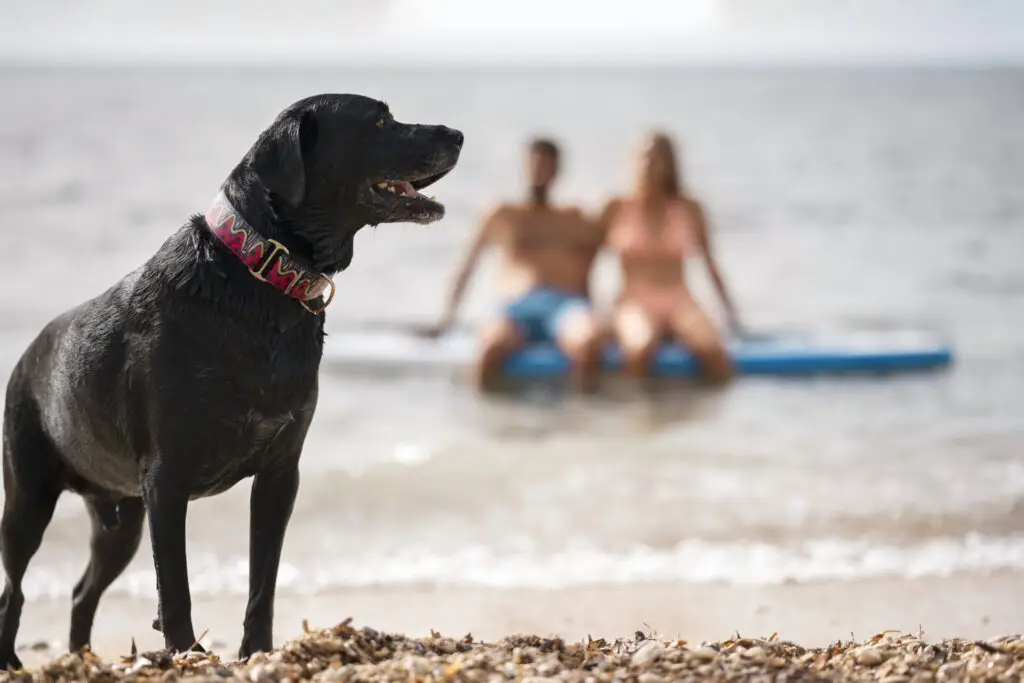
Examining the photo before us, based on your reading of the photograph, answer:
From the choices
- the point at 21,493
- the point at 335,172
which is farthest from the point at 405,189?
the point at 21,493

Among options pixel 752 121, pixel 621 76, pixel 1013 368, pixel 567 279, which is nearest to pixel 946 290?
pixel 1013 368

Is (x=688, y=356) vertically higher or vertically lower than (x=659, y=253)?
lower

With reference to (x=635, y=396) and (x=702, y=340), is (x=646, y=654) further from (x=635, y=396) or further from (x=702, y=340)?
(x=702, y=340)

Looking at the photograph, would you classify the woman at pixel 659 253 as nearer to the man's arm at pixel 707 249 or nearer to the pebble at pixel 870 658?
the man's arm at pixel 707 249

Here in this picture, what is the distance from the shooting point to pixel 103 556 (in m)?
3.30

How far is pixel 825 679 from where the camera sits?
7.88ft

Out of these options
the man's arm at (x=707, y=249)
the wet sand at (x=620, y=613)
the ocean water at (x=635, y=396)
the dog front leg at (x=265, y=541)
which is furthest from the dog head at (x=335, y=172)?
the man's arm at (x=707, y=249)

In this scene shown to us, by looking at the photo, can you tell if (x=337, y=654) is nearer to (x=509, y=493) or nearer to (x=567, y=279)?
(x=509, y=493)

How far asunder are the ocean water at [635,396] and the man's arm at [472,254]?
1.82 ft

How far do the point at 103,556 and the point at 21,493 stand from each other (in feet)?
1.39

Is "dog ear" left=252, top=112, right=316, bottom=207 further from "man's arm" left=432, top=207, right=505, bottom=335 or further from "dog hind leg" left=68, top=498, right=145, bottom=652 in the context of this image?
"man's arm" left=432, top=207, right=505, bottom=335

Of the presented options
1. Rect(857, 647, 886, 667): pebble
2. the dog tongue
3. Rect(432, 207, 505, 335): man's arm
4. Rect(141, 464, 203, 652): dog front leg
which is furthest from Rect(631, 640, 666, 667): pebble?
Rect(432, 207, 505, 335): man's arm

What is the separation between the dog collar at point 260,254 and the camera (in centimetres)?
260

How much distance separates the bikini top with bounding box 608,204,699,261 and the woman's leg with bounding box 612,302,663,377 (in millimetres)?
388
